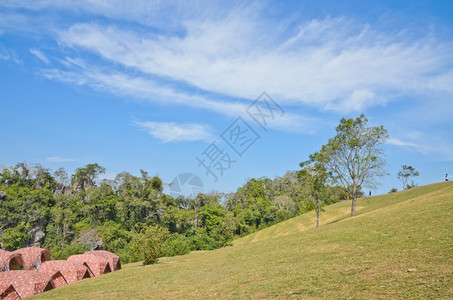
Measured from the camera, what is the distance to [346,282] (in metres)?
11.0

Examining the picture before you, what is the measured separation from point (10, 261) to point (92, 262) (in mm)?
8615

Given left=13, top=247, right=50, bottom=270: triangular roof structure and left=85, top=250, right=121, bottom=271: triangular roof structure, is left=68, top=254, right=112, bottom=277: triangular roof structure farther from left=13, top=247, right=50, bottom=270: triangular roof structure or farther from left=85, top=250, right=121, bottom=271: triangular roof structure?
left=13, top=247, right=50, bottom=270: triangular roof structure

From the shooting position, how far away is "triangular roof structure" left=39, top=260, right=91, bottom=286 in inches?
1032

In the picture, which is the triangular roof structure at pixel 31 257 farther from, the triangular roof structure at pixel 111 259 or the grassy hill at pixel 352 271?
the grassy hill at pixel 352 271

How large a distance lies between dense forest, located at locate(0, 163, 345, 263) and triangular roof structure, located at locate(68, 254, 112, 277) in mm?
23371

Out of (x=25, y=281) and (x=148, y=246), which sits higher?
(x=148, y=246)

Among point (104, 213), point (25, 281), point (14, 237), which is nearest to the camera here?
point (25, 281)

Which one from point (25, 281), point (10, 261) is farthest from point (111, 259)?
point (25, 281)

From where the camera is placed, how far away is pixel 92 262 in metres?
32.1

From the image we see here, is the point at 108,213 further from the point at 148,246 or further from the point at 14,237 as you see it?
the point at 148,246

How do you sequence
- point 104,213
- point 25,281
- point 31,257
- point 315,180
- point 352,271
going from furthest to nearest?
point 104,213, point 315,180, point 31,257, point 25,281, point 352,271

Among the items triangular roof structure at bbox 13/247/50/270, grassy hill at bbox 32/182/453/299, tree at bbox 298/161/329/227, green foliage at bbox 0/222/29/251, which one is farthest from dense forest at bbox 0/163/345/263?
grassy hill at bbox 32/182/453/299

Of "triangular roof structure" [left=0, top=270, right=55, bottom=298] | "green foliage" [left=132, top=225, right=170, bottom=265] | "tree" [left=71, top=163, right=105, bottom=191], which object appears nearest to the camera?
"triangular roof structure" [left=0, top=270, right=55, bottom=298]

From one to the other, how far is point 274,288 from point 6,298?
18.9m
